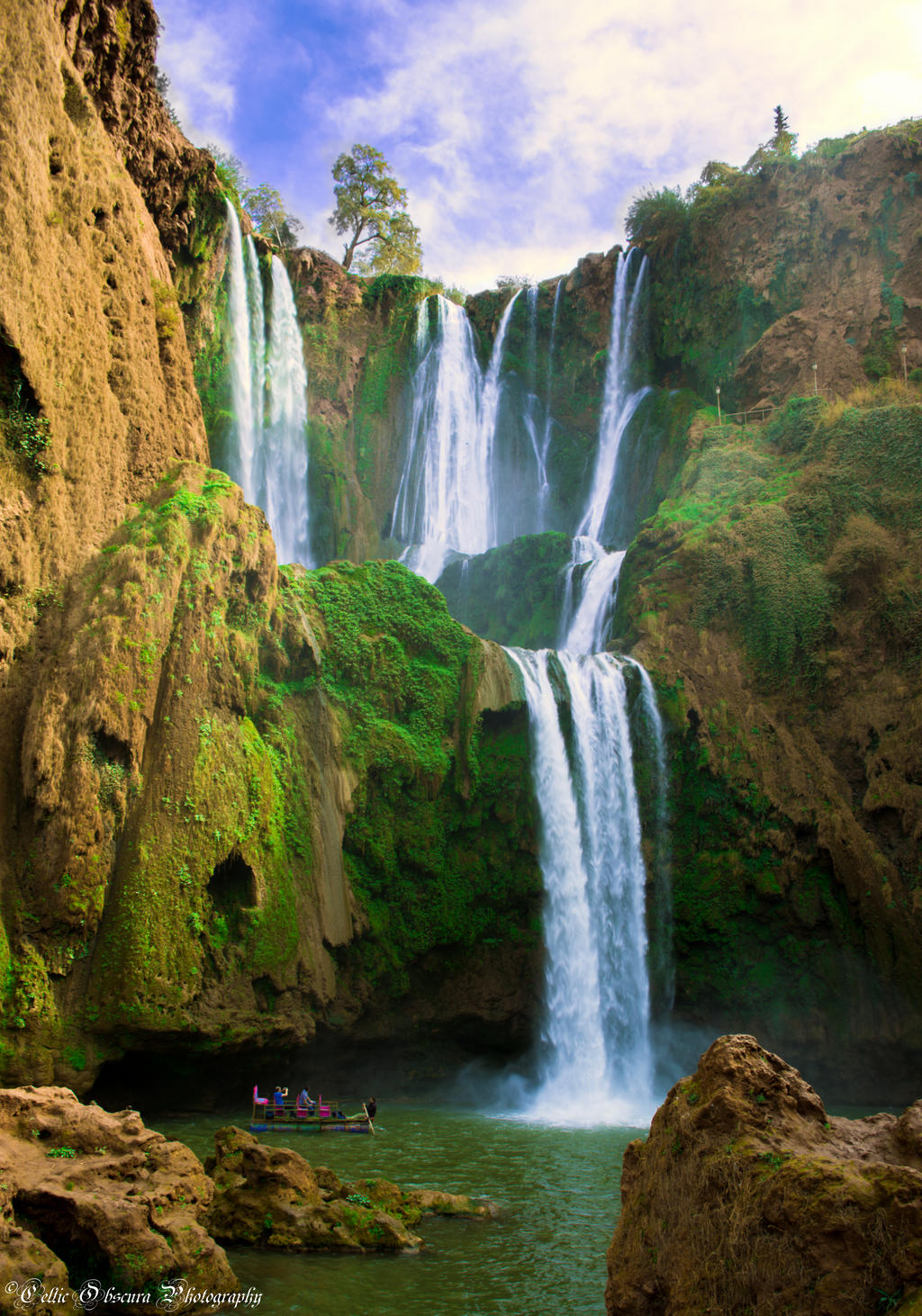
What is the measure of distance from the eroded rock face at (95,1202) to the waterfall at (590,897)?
35.5ft

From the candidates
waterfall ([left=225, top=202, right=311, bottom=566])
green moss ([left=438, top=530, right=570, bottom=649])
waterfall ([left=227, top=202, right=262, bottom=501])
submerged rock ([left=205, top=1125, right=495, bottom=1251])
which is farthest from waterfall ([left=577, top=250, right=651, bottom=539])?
submerged rock ([left=205, top=1125, right=495, bottom=1251])

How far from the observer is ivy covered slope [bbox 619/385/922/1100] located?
65.2 ft

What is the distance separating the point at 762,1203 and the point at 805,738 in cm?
1773

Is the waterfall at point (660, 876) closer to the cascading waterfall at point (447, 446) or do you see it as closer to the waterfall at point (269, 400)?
the waterfall at point (269, 400)

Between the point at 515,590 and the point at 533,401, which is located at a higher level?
the point at 533,401

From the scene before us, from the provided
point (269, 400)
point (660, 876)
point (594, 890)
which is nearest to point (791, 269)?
point (269, 400)

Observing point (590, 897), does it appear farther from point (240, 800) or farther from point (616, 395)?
point (616, 395)

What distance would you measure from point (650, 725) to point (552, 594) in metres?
8.26

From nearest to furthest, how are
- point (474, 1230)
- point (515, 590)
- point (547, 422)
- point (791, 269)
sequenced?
1. point (474, 1230)
2. point (515, 590)
3. point (791, 269)
4. point (547, 422)

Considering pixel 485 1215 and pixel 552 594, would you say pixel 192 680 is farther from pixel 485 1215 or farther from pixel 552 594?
pixel 552 594

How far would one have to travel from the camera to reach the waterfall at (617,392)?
3578 cm

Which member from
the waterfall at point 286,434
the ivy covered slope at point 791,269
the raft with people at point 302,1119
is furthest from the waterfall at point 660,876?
the ivy covered slope at point 791,269

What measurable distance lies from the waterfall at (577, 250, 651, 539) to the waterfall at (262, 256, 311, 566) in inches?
461

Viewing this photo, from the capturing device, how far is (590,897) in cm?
2045
